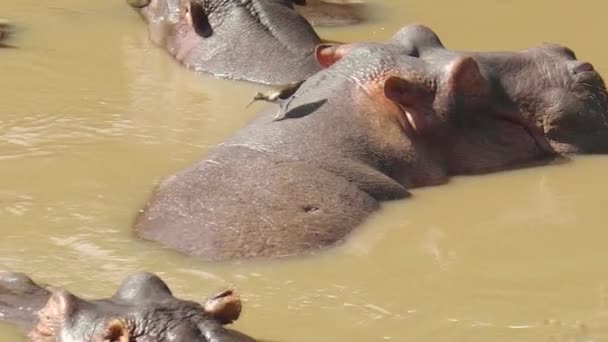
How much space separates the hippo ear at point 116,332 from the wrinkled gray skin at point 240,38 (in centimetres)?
514

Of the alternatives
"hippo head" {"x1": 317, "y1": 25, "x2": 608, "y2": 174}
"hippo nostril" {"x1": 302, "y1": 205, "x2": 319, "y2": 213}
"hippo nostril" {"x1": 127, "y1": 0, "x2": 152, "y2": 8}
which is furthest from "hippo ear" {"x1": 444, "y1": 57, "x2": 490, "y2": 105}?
"hippo nostril" {"x1": 127, "y1": 0, "x2": 152, "y2": 8}

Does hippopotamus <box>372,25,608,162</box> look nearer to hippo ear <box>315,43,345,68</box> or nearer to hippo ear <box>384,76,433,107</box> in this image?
hippo ear <box>384,76,433,107</box>

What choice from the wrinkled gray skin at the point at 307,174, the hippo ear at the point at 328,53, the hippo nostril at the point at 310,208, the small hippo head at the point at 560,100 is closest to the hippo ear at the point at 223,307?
the wrinkled gray skin at the point at 307,174

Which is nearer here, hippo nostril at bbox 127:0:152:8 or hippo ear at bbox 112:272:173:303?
hippo ear at bbox 112:272:173:303

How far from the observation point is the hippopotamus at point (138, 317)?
17.5 ft

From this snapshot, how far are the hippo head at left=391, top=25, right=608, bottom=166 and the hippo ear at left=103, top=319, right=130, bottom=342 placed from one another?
135 inches

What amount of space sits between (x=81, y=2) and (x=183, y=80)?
2.25 meters

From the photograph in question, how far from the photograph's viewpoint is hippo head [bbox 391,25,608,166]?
8.45 metres

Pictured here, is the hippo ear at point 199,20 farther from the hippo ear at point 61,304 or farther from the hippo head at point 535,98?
the hippo ear at point 61,304

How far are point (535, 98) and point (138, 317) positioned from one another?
3.66 meters

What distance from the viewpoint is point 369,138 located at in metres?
8.05

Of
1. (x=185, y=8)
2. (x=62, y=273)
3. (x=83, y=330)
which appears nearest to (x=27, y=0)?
(x=185, y=8)

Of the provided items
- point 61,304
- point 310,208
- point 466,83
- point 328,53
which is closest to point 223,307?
point 61,304

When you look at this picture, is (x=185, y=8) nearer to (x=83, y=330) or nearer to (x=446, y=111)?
(x=446, y=111)
